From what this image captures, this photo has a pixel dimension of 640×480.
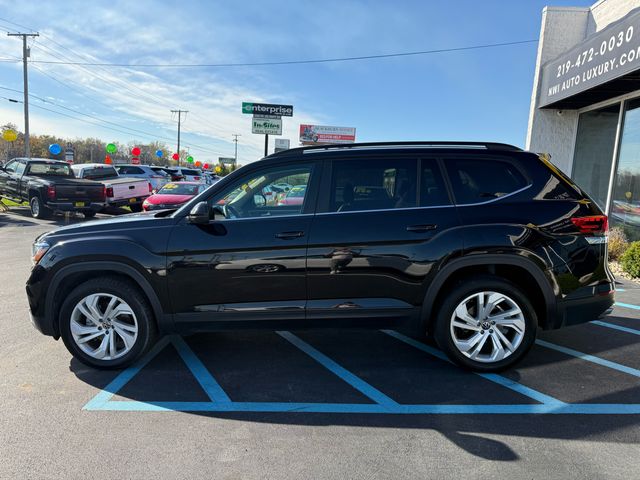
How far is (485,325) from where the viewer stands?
371cm

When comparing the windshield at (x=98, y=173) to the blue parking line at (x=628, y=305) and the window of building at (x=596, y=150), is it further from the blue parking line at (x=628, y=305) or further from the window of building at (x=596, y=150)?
the blue parking line at (x=628, y=305)

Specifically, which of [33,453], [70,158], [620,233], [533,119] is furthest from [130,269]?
[70,158]

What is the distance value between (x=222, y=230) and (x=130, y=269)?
0.83m

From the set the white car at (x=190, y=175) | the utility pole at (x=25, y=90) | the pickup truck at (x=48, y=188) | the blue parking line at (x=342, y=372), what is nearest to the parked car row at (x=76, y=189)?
the pickup truck at (x=48, y=188)

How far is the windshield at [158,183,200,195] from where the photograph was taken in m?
13.5

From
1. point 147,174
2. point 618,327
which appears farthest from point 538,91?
point 147,174

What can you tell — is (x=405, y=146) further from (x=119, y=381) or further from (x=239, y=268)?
(x=119, y=381)

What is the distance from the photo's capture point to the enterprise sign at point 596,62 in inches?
293

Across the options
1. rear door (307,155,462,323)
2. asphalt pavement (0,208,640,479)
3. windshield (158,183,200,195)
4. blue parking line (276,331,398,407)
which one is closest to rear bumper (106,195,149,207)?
windshield (158,183,200,195)

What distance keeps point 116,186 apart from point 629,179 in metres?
15.1

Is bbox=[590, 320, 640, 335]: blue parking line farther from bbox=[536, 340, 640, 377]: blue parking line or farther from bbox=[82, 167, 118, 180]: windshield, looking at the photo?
bbox=[82, 167, 118, 180]: windshield

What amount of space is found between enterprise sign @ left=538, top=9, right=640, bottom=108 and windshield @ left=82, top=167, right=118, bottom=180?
15.3 meters

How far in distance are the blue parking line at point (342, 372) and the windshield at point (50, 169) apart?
1373 cm

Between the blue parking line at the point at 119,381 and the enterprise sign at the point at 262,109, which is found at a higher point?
the enterprise sign at the point at 262,109
